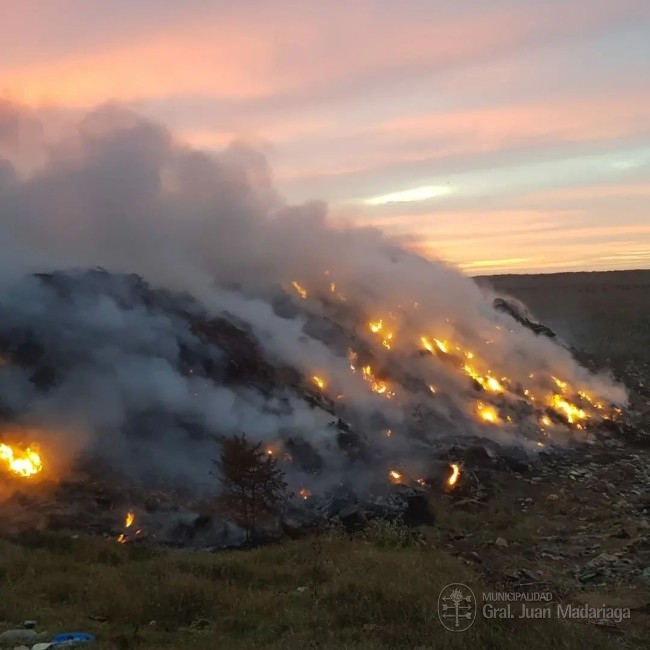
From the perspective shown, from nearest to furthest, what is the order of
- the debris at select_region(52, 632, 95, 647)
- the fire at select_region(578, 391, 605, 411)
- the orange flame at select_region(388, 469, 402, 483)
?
1. the debris at select_region(52, 632, 95, 647)
2. the orange flame at select_region(388, 469, 402, 483)
3. the fire at select_region(578, 391, 605, 411)

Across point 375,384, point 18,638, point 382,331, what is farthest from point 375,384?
point 18,638

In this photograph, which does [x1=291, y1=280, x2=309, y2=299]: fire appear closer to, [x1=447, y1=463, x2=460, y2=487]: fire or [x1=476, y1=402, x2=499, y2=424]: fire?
[x1=476, y1=402, x2=499, y2=424]: fire

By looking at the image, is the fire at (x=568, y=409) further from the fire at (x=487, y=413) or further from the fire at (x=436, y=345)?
the fire at (x=436, y=345)

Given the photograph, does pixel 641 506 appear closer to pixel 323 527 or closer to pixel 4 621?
pixel 323 527

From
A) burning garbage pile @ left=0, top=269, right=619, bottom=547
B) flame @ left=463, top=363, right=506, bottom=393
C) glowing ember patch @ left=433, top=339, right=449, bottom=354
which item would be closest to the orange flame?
burning garbage pile @ left=0, top=269, right=619, bottom=547

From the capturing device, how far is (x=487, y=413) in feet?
77.7

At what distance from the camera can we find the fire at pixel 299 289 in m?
27.6

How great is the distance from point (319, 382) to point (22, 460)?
10076mm

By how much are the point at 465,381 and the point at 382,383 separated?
3882mm

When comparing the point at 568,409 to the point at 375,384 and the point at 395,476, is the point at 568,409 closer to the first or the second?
the point at 375,384

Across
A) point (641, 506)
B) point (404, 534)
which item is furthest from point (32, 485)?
point (641, 506)

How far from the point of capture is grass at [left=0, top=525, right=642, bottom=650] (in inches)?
291

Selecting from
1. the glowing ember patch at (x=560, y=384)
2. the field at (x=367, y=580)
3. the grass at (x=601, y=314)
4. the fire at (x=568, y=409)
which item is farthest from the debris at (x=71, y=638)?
the grass at (x=601, y=314)

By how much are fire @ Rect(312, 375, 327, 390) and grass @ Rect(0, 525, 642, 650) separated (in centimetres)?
1006
